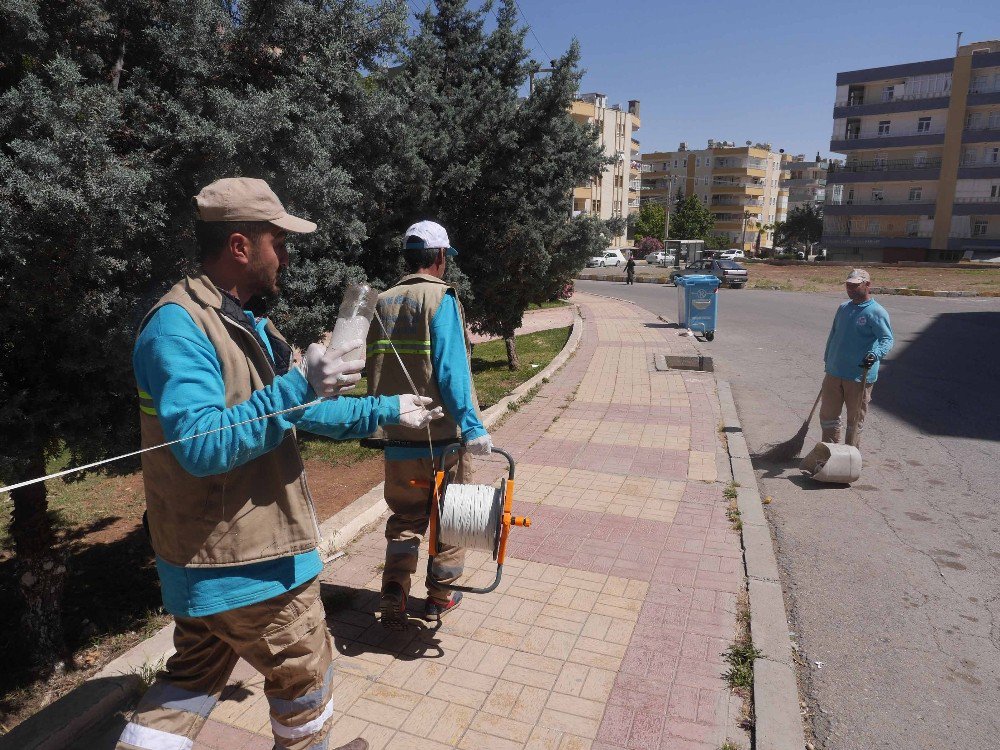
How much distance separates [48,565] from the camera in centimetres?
379

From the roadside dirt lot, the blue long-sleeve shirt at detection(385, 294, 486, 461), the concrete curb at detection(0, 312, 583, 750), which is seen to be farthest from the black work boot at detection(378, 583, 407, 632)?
the roadside dirt lot

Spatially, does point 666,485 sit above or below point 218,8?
below

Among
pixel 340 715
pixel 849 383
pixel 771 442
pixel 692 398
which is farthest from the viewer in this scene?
pixel 692 398

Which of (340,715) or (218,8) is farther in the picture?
(218,8)

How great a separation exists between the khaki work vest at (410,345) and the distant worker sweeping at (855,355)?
4577mm

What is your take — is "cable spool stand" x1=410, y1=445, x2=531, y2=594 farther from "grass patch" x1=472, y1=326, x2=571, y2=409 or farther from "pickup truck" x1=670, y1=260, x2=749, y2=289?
"pickup truck" x1=670, y1=260, x2=749, y2=289

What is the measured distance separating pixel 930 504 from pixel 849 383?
1.29 m

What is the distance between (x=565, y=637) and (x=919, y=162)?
202ft

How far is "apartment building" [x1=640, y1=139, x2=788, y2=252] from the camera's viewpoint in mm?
90000

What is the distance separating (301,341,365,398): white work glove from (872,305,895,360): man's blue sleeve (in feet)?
19.6

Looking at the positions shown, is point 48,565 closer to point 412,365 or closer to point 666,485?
point 412,365

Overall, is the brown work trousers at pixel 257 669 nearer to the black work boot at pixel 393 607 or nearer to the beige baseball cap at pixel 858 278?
the black work boot at pixel 393 607

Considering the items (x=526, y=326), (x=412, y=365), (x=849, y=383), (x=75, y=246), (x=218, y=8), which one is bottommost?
(x=526, y=326)

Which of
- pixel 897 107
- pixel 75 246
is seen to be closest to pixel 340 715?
pixel 75 246
